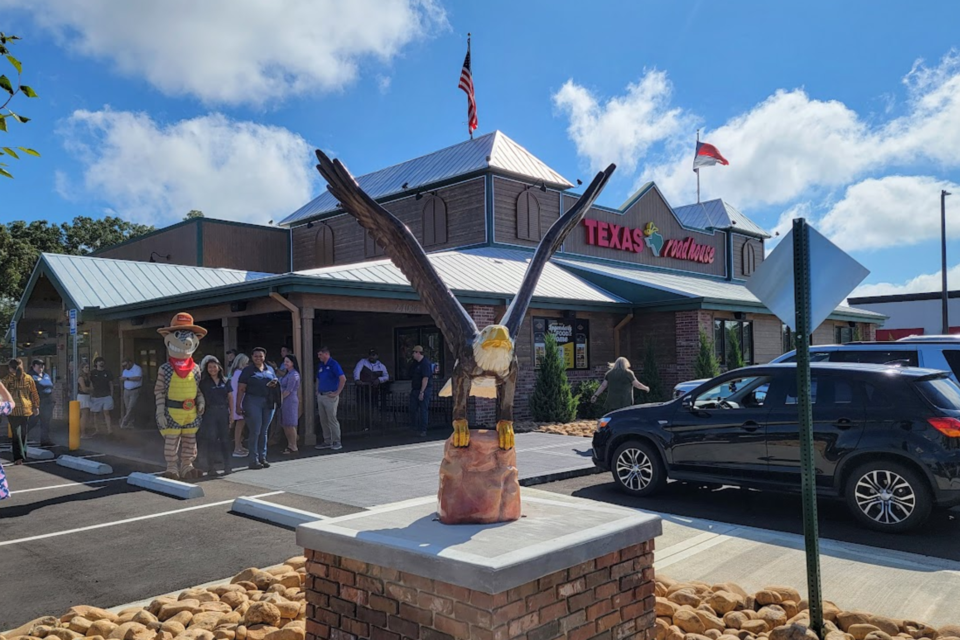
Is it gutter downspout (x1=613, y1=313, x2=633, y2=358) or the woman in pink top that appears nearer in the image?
the woman in pink top

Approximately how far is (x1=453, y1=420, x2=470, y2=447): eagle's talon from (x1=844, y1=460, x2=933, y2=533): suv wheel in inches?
189

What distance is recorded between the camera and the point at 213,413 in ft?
32.5

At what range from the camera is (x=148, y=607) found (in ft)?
15.8

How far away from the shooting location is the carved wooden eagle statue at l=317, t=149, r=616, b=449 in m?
3.90

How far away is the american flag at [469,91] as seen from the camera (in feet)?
78.6

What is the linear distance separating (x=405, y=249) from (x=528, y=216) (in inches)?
724

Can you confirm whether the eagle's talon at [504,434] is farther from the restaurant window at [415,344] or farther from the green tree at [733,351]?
the green tree at [733,351]

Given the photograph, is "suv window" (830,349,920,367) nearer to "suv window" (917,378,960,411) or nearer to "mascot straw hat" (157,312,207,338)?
"suv window" (917,378,960,411)

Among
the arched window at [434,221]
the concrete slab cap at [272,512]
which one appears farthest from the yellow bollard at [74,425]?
the arched window at [434,221]

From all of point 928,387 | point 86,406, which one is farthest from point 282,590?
point 86,406

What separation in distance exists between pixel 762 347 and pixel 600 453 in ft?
50.9

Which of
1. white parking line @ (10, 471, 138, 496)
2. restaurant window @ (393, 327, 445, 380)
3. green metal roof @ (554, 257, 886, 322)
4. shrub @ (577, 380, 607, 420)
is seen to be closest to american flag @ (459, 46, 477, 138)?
green metal roof @ (554, 257, 886, 322)

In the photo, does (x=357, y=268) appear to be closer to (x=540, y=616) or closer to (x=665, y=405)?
(x=665, y=405)

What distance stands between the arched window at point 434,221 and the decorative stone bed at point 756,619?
18435 mm
